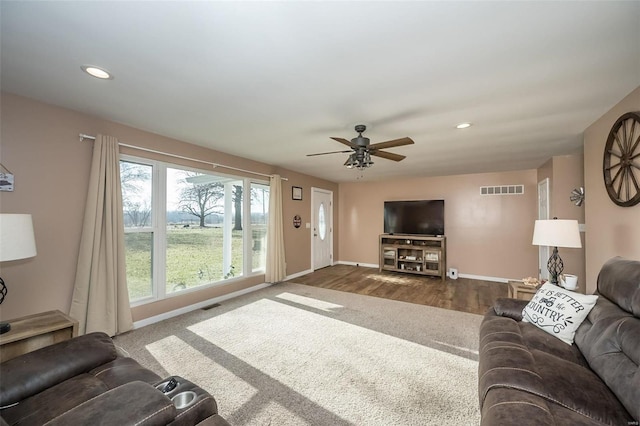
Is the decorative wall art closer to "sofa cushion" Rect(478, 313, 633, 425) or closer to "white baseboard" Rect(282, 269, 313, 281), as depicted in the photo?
"sofa cushion" Rect(478, 313, 633, 425)

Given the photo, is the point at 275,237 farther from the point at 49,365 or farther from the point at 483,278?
the point at 483,278

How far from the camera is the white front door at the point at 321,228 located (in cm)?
634

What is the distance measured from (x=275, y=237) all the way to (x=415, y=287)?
2812mm

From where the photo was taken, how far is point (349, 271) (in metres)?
6.31

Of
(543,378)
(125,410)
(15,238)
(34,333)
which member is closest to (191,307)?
(34,333)

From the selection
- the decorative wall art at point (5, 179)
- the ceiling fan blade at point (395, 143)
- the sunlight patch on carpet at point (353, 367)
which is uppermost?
the ceiling fan blade at point (395, 143)

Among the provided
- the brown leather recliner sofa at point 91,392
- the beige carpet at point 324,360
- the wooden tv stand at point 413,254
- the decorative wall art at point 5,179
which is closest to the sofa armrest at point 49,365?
the brown leather recliner sofa at point 91,392

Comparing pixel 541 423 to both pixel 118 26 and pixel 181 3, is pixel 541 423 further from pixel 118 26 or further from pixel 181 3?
pixel 118 26

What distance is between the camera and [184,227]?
366 cm

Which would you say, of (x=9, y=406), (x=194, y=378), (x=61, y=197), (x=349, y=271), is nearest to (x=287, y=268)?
(x=349, y=271)

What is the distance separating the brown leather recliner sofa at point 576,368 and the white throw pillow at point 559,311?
1.4 inches

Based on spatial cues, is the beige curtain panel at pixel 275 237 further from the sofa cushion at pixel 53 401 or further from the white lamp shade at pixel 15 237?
the sofa cushion at pixel 53 401

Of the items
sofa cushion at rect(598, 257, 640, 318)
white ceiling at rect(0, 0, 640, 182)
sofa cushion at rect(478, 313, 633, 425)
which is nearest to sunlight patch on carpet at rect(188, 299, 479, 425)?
sofa cushion at rect(478, 313, 633, 425)

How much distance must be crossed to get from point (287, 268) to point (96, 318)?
10.6 feet
